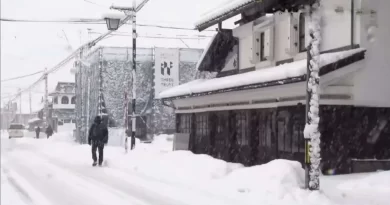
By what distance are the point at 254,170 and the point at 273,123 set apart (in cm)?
421

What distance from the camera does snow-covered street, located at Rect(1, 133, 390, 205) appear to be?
32.7 ft

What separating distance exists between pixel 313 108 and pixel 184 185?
151 inches

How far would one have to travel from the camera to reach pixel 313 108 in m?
10.8

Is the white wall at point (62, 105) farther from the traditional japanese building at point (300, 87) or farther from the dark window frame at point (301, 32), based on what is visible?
the dark window frame at point (301, 32)

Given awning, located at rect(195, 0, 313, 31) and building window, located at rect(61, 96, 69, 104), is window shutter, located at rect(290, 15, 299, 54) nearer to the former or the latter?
awning, located at rect(195, 0, 313, 31)

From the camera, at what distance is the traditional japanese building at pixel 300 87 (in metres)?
13.7

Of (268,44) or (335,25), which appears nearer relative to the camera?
(335,25)

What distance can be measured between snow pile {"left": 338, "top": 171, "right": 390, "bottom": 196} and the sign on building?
24.1 m

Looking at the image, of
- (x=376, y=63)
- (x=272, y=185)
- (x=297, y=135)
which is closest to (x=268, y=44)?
(x=297, y=135)

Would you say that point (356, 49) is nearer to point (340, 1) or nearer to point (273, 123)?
point (340, 1)

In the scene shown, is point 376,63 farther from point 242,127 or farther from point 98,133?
point 98,133

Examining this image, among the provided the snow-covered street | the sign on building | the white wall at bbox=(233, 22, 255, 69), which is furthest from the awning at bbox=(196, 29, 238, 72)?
the sign on building

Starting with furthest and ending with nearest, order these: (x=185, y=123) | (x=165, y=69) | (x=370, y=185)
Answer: (x=165, y=69) < (x=185, y=123) < (x=370, y=185)

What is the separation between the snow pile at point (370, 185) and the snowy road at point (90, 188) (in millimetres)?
3246
